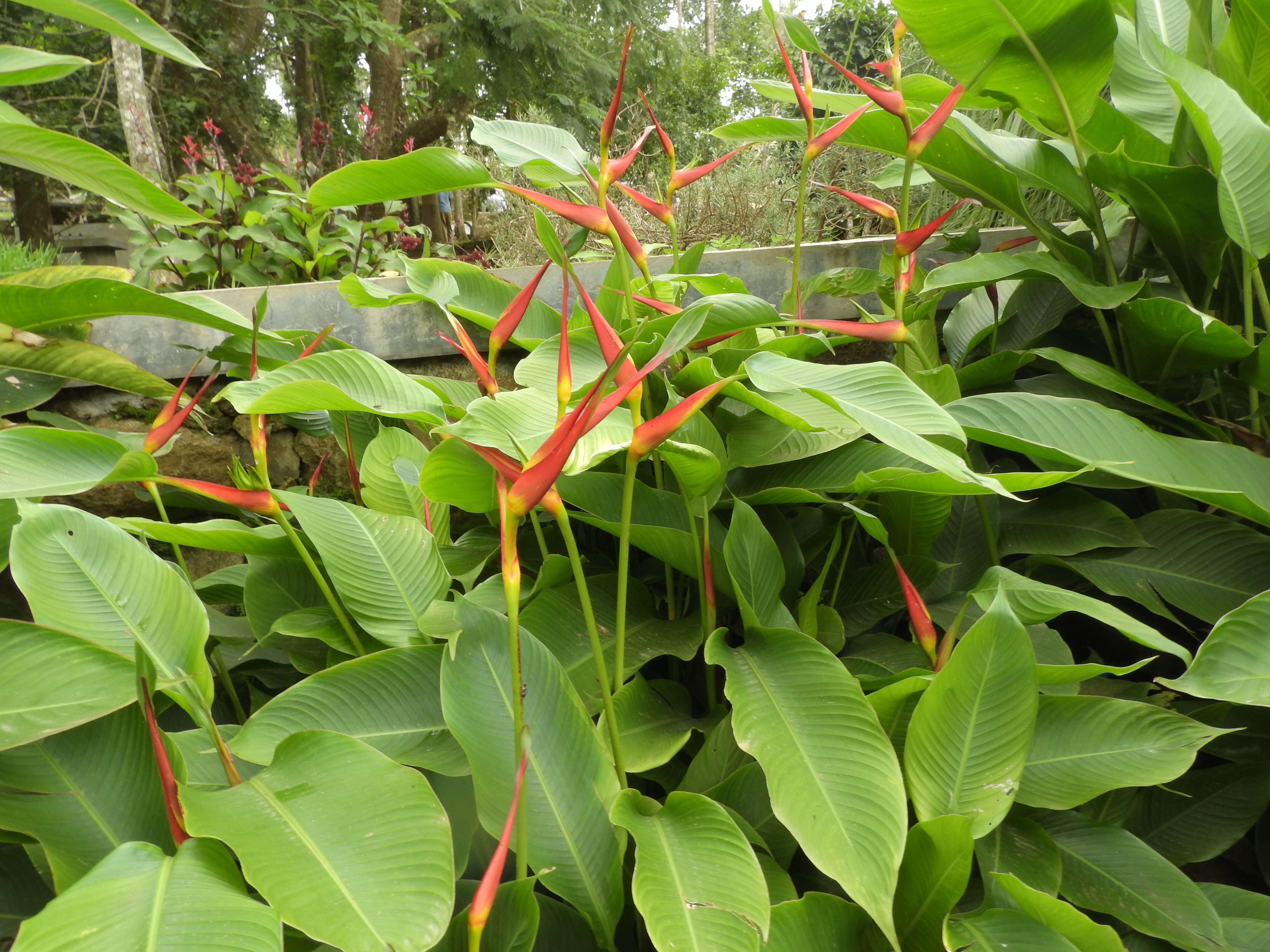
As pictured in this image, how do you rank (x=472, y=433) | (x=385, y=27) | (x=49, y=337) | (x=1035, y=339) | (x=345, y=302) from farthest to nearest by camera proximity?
(x=385, y=27) < (x=345, y=302) < (x=1035, y=339) < (x=49, y=337) < (x=472, y=433)

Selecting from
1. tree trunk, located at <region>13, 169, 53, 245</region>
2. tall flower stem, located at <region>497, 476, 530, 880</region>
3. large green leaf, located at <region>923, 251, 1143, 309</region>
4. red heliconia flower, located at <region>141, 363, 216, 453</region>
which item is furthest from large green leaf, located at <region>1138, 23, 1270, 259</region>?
tree trunk, located at <region>13, 169, 53, 245</region>

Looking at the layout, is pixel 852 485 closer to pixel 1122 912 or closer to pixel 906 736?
pixel 906 736

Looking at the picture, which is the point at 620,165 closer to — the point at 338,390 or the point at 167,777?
the point at 338,390

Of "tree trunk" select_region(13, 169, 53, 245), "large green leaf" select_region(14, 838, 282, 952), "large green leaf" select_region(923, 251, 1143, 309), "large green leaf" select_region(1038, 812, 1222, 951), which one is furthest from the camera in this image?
"tree trunk" select_region(13, 169, 53, 245)

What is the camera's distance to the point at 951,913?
0.66 m

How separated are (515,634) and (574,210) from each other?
480mm

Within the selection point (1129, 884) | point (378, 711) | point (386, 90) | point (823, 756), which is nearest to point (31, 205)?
point (386, 90)

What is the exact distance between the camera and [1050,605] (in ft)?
2.28

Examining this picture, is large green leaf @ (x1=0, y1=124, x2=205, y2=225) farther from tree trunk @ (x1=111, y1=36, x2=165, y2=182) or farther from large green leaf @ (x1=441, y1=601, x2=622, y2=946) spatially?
tree trunk @ (x1=111, y1=36, x2=165, y2=182)

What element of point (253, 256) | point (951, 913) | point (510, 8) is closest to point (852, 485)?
point (951, 913)

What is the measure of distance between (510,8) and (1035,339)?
6.76 m

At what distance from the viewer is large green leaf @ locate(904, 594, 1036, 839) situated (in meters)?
0.63

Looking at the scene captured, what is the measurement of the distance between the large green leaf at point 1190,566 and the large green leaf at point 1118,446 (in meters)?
0.11

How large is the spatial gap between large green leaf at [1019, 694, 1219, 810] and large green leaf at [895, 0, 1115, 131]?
2.62 ft
